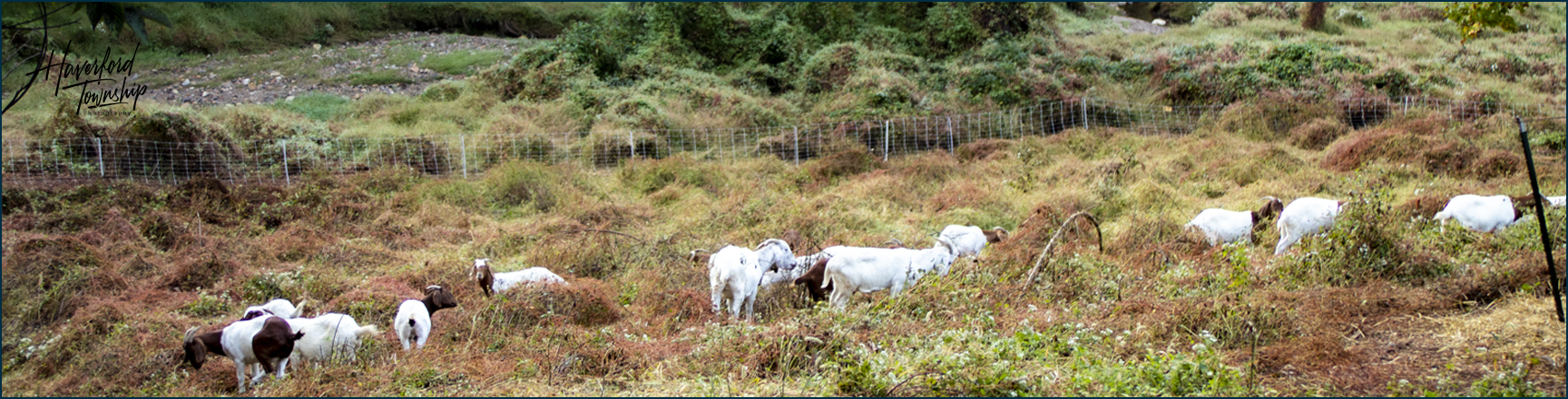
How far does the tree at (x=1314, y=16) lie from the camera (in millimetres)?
26016

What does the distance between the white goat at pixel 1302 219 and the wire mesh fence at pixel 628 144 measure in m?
8.18

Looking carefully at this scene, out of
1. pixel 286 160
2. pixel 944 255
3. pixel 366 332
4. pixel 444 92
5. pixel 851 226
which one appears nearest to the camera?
pixel 366 332

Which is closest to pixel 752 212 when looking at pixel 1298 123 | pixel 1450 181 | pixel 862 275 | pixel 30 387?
pixel 862 275

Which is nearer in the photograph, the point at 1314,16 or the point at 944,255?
the point at 944,255

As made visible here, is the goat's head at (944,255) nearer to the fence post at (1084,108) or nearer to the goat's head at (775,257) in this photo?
the goat's head at (775,257)

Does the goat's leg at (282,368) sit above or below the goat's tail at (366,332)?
below

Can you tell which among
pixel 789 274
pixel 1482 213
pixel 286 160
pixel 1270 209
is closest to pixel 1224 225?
pixel 1270 209

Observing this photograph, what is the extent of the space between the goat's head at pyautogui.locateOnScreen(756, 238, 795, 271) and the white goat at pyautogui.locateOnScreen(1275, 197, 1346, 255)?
4831mm

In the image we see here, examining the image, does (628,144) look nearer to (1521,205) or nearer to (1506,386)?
(1521,205)

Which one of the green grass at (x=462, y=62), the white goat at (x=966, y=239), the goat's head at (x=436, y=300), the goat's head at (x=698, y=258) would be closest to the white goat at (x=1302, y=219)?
the white goat at (x=966, y=239)

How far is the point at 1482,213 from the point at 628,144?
40.8ft

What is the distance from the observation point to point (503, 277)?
27.0 ft

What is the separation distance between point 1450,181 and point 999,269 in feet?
28.0

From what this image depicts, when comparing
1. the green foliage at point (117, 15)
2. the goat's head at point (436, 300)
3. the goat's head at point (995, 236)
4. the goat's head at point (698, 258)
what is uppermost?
the green foliage at point (117, 15)
